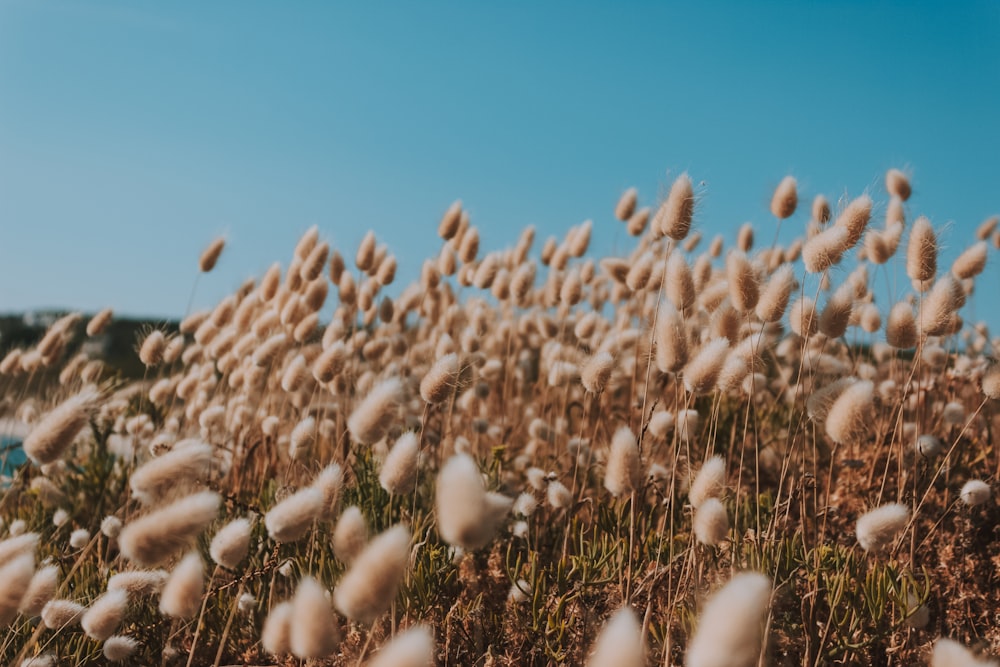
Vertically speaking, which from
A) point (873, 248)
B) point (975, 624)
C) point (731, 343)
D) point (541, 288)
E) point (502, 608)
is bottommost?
point (502, 608)

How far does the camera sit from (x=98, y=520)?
11.1 feet

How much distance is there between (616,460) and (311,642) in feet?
2.46

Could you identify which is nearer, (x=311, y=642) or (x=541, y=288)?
(x=311, y=642)

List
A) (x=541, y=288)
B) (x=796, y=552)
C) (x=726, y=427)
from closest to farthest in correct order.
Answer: (x=796, y=552) → (x=726, y=427) → (x=541, y=288)

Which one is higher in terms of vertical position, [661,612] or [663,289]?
[663,289]

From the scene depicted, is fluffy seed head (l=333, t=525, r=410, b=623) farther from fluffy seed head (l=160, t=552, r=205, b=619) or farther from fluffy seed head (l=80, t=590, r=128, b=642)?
fluffy seed head (l=80, t=590, r=128, b=642)

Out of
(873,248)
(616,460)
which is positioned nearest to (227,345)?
(616,460)

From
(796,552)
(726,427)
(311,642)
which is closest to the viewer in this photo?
(311,642)

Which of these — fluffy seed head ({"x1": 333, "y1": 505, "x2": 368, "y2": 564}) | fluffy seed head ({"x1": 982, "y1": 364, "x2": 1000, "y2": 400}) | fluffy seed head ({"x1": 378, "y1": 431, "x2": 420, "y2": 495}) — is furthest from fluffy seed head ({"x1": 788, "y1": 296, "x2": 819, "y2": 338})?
fluffy seed head ({"x1": 333, "y1": 505, "x2": 368, "y2": 564})

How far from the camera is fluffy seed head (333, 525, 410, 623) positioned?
1018mm

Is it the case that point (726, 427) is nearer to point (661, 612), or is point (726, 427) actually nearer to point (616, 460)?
point (661, 612)

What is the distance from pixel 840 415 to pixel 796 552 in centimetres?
82

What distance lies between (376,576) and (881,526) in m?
1.04

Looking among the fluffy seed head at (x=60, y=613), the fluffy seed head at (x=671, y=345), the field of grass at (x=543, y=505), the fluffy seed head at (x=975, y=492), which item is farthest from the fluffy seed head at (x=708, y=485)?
the fluffy seed head at (x=60, y=613)
